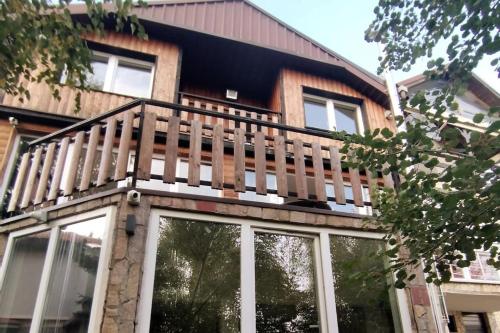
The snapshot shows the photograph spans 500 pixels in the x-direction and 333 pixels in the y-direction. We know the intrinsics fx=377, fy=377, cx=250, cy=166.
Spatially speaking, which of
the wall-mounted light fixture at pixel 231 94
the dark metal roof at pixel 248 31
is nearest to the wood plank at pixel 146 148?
the dark metal roof at pixel 248 31

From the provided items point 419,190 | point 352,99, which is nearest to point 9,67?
point 419,190

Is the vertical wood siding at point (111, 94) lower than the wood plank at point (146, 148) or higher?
higher

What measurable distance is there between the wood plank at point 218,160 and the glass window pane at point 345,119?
5.03m

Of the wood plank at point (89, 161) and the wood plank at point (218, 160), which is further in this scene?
the wood plank at point (218, 160)

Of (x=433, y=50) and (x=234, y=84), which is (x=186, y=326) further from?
(x=234, y=84)

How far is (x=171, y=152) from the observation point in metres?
3.97

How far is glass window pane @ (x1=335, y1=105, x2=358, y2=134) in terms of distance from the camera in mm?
8883

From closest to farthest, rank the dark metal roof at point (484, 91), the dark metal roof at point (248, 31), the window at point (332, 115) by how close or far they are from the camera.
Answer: the dark metal roof at point (248, 31)
the window at point (332, 115)
the dark metal roof at point (484, 91)

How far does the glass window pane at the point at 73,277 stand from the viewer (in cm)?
340

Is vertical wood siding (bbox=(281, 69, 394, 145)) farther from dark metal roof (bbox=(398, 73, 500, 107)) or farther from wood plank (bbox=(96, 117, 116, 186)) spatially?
dark metal roof (bbox=(398, 73, 500, 107))

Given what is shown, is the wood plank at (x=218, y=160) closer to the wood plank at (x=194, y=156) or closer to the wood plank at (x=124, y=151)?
the wood plank at (x=194, y=156)

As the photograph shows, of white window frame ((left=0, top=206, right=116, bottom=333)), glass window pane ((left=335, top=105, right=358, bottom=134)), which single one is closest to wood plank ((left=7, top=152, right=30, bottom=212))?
white window frame ((left=0, top=206, right=116, bottom=333))

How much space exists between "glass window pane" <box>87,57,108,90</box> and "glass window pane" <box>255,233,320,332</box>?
4.88 m

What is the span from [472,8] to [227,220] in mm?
2870
